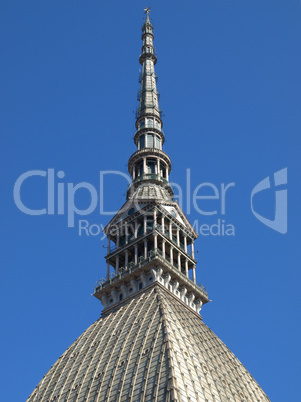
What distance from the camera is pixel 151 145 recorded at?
93312mm

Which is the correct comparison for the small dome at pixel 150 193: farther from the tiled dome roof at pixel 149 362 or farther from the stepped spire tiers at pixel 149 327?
the tiled dome roof at pixel 149 362

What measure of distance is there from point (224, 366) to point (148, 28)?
68693mm

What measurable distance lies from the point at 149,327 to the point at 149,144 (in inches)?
1409

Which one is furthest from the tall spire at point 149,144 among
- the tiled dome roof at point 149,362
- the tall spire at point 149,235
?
the tiled dome roof at point 149,362

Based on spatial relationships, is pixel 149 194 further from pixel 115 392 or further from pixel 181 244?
pixel 115 392

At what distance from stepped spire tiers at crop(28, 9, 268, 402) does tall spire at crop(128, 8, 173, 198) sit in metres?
0.19

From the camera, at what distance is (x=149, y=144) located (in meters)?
93.4

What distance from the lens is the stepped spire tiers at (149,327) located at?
5719cm

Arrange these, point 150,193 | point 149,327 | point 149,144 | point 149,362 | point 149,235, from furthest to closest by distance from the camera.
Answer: point 149,144 < point 150,193 < point 149,235 < point 149,327 < point 149,362

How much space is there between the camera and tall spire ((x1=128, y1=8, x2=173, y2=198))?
88.5 m

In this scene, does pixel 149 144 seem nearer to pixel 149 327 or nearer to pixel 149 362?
pixel 149 327

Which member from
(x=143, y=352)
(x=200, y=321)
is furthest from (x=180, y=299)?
(x=143, y=352)

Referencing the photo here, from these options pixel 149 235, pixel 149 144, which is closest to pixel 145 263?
pixel 149 235

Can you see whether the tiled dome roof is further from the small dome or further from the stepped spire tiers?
the small dome
